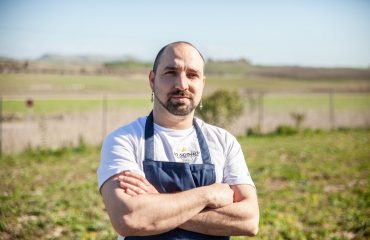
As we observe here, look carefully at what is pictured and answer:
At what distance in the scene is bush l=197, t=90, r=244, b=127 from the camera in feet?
50.1

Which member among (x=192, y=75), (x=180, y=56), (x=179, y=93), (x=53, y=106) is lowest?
(x=53, y=106)

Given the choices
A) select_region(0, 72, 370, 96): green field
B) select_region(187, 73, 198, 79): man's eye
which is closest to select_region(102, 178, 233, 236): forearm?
select_region(187, 73, 198, 79): man's eye

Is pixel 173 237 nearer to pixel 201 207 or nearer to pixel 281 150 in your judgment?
pixel 201 207

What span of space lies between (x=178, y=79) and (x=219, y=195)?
723 mm

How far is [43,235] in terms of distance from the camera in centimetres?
513

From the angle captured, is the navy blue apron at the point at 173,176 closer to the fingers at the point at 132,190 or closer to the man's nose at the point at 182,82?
the fingers at the point at 132,190

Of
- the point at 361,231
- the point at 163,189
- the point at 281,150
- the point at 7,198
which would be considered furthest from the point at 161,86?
the point at 281,150

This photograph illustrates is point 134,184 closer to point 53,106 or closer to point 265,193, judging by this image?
point 265,193

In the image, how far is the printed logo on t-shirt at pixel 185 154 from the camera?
245cm

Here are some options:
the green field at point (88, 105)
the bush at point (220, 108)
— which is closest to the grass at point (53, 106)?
Result: the green field at point (88, 105)

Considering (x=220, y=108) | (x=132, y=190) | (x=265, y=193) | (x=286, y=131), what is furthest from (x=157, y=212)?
(x=286, y=131)

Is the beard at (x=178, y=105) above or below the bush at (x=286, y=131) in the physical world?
above

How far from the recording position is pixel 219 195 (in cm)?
240

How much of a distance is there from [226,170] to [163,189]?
1.44ft
